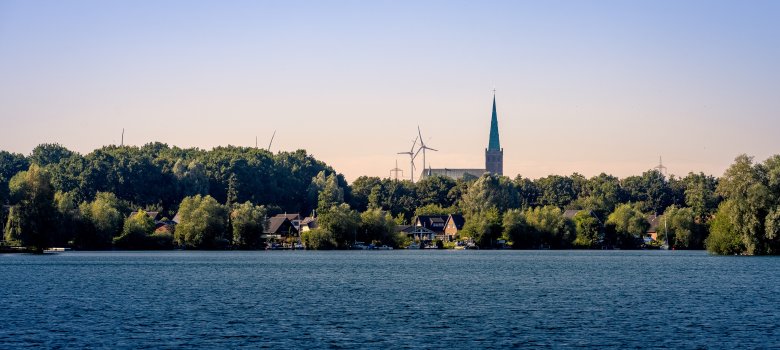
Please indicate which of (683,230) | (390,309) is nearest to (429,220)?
(683,230)

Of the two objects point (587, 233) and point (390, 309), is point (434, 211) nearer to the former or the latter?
point (587, 233)

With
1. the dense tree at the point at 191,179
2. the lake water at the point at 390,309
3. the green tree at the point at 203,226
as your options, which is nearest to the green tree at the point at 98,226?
the green tree at the point at 203,226

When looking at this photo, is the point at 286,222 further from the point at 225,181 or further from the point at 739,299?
the point at 739,299

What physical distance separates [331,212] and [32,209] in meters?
43.9

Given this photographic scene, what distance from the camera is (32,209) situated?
110m

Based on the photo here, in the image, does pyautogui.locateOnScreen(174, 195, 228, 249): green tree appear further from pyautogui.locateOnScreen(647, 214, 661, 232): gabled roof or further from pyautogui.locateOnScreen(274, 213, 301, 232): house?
pyautogui.locateOnScreen(647, 214, 661, 232): gabled roof

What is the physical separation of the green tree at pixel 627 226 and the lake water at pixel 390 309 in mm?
77568

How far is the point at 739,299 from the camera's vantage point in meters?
52.3

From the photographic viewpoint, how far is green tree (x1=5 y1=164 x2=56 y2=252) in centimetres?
10981

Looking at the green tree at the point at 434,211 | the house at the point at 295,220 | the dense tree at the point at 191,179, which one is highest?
the dense tree at the point at 191,179

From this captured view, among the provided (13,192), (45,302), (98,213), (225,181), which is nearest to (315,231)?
(98,213)

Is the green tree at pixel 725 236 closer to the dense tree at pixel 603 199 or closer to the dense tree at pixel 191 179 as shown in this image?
the dense tree at pixel 603 199

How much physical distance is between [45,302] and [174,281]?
17303 mm

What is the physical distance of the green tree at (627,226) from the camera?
15450 cm
